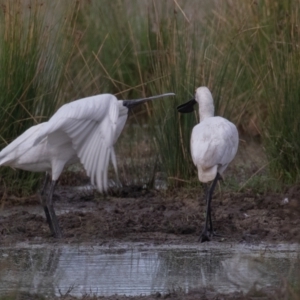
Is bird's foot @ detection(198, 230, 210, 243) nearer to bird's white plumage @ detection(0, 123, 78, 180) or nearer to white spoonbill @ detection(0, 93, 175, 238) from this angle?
white spoonbill @ detection(0, 93, 175, 238)

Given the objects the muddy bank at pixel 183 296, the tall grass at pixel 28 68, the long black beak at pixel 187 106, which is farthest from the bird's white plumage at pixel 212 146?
the muddy bank at pixel 183 296

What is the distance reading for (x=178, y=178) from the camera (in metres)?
8.66

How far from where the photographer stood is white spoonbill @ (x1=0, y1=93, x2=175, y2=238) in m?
6.76

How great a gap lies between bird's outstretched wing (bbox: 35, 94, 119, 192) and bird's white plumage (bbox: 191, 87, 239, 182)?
718 mm

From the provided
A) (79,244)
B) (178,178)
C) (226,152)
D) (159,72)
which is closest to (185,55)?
(159,72)

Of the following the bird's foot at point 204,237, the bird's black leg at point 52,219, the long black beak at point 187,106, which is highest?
the long black beak at point 187,106

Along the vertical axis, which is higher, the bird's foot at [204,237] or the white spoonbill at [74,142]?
the white spoonbill at [74,142]

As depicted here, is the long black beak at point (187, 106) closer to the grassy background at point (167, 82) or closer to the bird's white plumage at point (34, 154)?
the grassy background at point (167, 82)

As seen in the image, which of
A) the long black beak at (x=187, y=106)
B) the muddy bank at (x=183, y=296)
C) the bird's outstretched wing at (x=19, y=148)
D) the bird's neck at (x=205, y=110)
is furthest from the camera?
the long black beak at (x=187, y=106)

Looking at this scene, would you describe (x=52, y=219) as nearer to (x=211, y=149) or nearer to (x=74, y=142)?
(x=74, y=142)

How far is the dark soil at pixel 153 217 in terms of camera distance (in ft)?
23.3

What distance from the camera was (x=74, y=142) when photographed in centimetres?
706

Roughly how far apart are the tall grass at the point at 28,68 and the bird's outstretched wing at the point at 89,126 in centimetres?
128

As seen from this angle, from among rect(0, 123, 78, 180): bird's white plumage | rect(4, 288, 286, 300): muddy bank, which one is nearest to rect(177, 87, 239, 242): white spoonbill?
rect(0, 123, 78, 180): bird's white plumage
